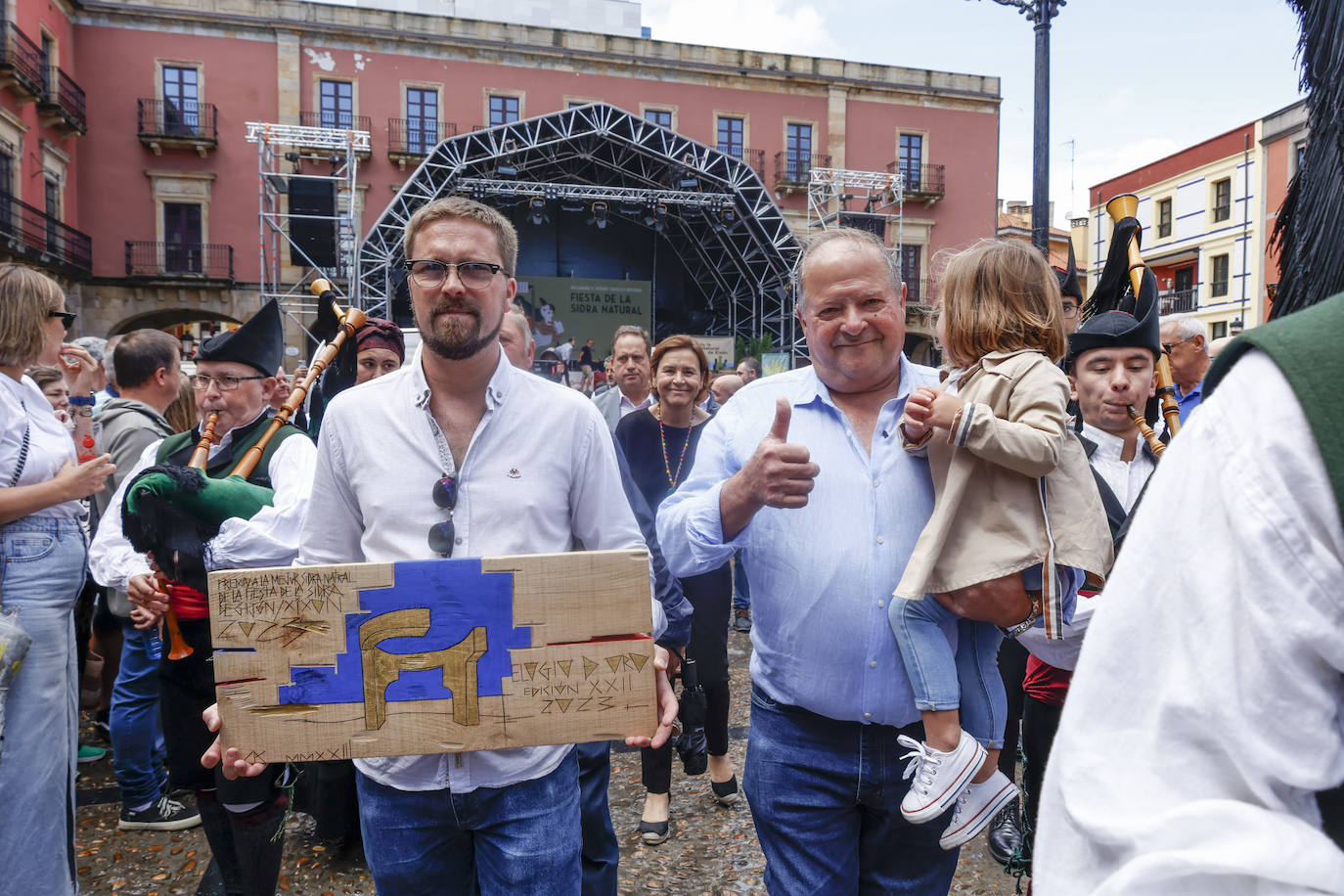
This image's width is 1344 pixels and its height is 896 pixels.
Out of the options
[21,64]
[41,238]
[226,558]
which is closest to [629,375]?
[226,558]

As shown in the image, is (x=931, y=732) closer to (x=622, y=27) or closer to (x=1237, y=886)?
(x=1237, y=886)

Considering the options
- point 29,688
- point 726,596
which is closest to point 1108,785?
point 29,688

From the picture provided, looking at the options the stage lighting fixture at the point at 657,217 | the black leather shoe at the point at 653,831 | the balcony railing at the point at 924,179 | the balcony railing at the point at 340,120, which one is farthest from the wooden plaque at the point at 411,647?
the balcony railing at the point at 924,179

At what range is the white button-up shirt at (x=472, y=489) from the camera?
2.07 meters

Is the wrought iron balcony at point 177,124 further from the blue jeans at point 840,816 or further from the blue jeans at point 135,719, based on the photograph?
the blue jeans at point 840,816

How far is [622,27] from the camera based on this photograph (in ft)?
116

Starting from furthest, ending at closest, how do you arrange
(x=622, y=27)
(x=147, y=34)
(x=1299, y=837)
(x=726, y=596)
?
(x=622, y=27) → (x=147, y=34) → (x=726, y=596) → (x=1299, y=837)

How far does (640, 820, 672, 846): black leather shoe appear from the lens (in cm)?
386

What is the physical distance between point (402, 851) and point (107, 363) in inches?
191

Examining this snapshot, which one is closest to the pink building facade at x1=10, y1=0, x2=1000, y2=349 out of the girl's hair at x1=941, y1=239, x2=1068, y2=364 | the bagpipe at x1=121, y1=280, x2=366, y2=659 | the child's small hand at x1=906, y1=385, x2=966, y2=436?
the bagpipe at x1=121, y1=280, x2=366, y2=659

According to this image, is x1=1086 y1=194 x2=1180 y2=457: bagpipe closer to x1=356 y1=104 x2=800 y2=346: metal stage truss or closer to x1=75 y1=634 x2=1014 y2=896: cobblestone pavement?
x1=75 y1=634 x2=1014 y2=896: cobblestone pavement

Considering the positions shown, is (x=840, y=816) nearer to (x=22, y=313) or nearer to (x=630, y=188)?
(x=22, y=313)

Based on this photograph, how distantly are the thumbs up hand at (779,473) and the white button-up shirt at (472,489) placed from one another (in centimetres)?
42

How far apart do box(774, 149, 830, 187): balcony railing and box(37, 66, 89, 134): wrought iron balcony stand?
19.7 m
